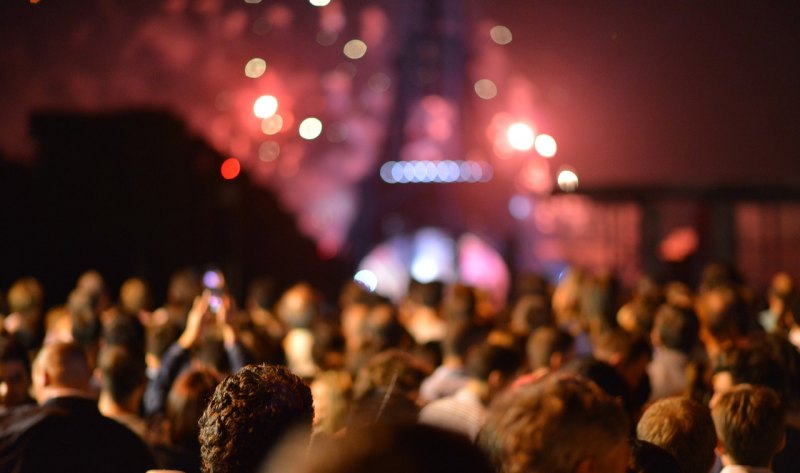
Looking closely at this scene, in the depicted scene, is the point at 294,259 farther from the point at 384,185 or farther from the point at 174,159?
the point at 384,185

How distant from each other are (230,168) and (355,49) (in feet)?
51.6

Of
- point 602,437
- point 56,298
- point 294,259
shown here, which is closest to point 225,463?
point 602,437

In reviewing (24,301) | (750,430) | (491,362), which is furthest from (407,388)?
(24,301)

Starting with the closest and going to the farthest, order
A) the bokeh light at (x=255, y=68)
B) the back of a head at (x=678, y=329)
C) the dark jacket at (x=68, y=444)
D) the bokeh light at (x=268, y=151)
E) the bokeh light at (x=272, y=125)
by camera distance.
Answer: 1. the dark jacket at (x=68, y=444)
2. the back of a head at (x=678, y=329)
3. the bokeh light at (x=255, y=68)
4. the bokeh light at (x=268, y=151)
5. the bokeh light at (x=272, y=125)

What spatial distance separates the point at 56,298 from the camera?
1783cm

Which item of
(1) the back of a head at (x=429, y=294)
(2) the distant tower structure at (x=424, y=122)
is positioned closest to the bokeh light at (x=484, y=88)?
(2) the distant tower structure at (x=424, y=122)

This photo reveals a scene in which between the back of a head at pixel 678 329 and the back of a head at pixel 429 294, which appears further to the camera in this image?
the back of a head at pixel 429 294

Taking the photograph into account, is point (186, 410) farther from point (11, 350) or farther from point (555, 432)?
point (555, 432)

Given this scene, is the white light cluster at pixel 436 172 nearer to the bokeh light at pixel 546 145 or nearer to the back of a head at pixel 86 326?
the bokeh light at pixel 546 145

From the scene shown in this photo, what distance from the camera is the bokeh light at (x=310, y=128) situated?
38.1 m

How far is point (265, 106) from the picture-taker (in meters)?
29.6

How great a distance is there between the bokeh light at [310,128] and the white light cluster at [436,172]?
14.8m

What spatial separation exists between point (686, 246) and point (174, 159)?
988 centimetres

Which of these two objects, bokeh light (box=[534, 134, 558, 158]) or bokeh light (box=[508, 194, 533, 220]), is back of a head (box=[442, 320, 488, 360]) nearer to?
bokeh light (box=[534, 134, 558, 158])
